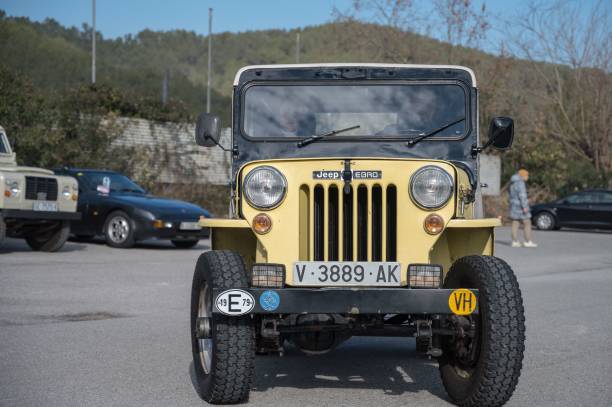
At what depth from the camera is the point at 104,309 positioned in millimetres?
9734

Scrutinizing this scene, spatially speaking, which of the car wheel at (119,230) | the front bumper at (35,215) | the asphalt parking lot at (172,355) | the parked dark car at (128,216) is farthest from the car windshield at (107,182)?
the asphalt parking lot at (172,355)

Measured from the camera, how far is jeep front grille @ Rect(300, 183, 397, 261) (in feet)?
18.1

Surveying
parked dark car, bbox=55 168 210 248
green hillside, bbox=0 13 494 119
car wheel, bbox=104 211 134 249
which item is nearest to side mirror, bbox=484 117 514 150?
parked dark car, bbox=55 168 210 248

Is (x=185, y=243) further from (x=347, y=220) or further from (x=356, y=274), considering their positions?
(x=356, y=274)

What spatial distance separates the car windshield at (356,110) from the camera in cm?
681

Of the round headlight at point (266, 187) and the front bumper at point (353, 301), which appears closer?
the front bumper at point (353, 301)

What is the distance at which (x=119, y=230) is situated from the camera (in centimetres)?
1770

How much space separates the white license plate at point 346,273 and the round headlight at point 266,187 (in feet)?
1.37

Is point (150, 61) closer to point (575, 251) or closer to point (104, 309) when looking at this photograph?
point (575, 251)

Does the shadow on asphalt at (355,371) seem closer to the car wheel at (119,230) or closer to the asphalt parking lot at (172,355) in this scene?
the asphalt parking lot at (172,355)

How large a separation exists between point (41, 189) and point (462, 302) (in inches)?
473

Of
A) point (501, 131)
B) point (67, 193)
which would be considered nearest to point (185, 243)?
point (67, 193)

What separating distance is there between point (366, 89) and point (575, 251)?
15386mm

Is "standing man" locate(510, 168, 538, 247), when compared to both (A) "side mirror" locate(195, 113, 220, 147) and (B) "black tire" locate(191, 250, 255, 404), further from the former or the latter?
(B) "black tire" locate(191, 250, 255, 404)
